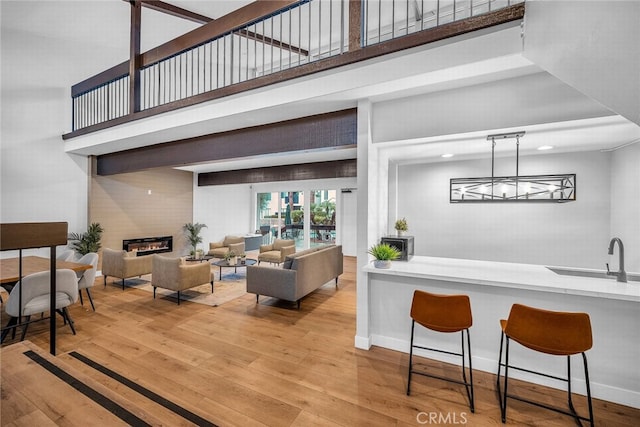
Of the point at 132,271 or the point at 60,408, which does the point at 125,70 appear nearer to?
the point at 132,271

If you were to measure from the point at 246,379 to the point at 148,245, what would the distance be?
600cm

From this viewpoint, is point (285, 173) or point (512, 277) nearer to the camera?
point (512, 277)

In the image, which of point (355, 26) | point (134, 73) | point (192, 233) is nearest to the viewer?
point (355, 26)

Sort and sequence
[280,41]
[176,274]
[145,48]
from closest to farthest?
[280,41] → [176,274] → [145,48]

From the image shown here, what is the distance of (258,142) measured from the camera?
3.55 metres

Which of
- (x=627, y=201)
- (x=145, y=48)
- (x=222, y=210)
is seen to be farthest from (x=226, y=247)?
(x=627, y=201)

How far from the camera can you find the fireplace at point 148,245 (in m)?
6.41

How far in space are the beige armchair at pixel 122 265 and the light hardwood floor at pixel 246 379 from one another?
3.87 ft

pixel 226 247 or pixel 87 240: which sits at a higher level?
pixel 87 240

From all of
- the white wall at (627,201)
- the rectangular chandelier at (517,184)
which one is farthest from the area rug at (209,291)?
the white wall at (627,201)

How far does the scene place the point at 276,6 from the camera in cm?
274

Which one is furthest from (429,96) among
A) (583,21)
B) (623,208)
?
(623,208)

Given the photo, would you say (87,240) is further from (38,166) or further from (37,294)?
(37,294)

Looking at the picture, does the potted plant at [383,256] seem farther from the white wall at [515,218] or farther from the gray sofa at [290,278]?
the white wall at [515,218]
